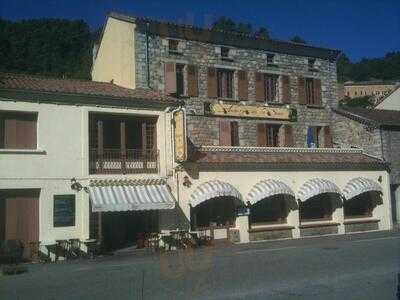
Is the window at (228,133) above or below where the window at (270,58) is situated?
below

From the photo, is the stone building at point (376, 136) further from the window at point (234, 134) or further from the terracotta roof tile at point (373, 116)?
the window at point (234, 134)

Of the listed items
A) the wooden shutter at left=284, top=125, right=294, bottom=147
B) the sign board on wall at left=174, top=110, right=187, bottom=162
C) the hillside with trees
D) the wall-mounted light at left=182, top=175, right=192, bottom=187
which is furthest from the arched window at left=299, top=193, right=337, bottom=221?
the hillside with trees

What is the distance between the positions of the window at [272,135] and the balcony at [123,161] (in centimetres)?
1011

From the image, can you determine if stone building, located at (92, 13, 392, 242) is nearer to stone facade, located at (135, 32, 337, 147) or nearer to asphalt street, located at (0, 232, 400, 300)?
stone facade, located at (135, 32, 337, 147)

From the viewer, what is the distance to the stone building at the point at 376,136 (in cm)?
3080

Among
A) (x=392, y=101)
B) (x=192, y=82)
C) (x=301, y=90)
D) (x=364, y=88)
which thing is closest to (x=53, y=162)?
(x=192, y=82)

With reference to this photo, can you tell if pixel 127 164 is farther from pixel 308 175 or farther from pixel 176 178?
pixel 308 175

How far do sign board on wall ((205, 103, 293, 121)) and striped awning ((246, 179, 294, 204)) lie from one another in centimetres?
563

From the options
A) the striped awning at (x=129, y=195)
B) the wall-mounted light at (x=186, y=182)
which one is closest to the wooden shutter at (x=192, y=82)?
the wall-mounted light at (x=186, y=182)

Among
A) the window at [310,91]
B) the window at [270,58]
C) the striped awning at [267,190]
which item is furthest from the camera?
the window at [310,91]

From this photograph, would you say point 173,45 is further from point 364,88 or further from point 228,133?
point 364,88

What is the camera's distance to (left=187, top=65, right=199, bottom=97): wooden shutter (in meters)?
27.9

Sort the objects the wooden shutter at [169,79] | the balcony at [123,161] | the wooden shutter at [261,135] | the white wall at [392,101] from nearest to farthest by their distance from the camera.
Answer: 1. the balcony at [123,161]
2. the wooden shutter at [169,79]
3. the wooden shutter at [261,135]
4. the white wall at [392,101]

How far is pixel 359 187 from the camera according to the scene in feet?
91.0
